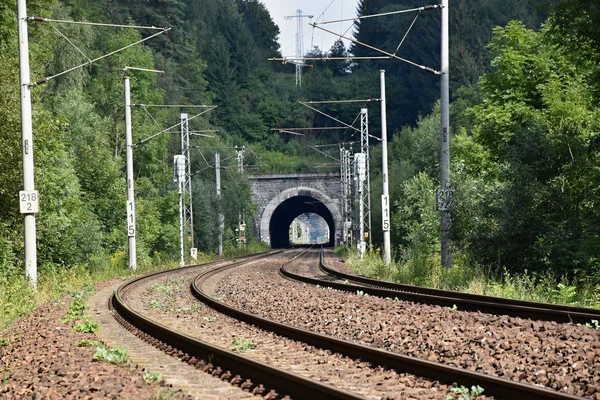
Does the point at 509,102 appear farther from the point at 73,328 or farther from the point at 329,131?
the point at 329,131

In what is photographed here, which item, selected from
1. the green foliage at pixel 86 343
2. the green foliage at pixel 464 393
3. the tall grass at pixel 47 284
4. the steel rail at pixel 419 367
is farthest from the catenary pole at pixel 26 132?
the green foliage at pixel 464 393

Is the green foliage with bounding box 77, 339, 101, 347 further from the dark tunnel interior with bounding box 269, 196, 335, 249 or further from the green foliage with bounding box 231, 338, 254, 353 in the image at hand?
the dark tunnel interior with bounding box 269, 196, 335, 249

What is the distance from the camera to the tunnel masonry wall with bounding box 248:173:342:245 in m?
82.9

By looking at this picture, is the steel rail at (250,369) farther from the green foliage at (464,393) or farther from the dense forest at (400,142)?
the dense forest at (400,142)

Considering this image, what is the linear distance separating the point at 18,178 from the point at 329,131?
92.4 metres

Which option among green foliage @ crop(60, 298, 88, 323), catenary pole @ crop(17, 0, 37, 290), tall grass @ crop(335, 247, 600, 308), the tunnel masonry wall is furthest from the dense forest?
the tunnel masonry wall

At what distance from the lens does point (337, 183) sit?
3260 inches

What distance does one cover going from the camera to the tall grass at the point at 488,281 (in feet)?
47.6

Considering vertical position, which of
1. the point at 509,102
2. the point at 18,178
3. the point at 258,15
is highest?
the point at 258,15

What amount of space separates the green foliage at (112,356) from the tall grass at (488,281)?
7645 mm

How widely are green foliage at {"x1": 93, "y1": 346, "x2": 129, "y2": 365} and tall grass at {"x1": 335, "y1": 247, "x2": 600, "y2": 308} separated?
7.64 meters

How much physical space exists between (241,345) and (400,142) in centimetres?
5987

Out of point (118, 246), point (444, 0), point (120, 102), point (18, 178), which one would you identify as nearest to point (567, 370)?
point (444, 0)

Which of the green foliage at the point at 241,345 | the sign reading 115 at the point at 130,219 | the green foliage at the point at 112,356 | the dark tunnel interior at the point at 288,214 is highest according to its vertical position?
the sign reading 115 at the point at 130,219
